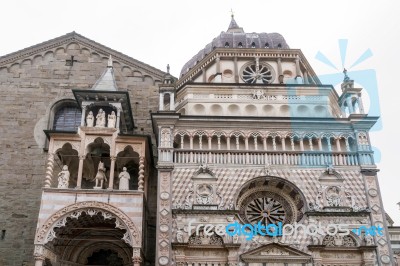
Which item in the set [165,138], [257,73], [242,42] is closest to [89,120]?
[165,138]

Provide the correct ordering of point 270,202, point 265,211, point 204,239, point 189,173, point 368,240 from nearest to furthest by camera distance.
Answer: point 204,239, point 368,240, point 189,173, point 265,211, point 270,202

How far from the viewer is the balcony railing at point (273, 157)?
2016 centimetres

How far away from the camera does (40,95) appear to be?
82.4ft

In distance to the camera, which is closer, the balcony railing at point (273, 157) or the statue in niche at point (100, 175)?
the statue in niche at point (100, 175)

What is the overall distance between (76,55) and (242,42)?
1010 cm

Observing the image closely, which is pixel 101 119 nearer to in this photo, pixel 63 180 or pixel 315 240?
pixel 63 180

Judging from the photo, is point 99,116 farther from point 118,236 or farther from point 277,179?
point 277,179

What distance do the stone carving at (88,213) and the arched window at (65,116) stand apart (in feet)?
22.6

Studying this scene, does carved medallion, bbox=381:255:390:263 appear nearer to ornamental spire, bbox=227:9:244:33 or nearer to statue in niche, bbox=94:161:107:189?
statue in niche, bbox=94:161:107:189

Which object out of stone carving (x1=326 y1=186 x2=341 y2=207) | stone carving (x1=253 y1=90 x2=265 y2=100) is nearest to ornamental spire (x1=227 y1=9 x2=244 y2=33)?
stone carving (x1=253 y1=90 x2=265 y2=100)

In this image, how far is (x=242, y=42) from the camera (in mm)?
29094

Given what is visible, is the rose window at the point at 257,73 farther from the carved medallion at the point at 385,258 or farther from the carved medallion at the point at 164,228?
the carved medallion at the point at 385,258

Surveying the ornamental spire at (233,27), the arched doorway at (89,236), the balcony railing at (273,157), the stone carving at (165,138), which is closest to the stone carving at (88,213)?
the arched doorway at (89,236)

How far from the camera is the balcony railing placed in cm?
2016
